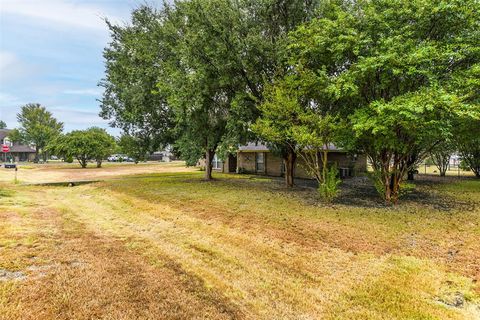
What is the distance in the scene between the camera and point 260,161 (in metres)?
26.4

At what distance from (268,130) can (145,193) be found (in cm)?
697

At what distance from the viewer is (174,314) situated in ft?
11.8

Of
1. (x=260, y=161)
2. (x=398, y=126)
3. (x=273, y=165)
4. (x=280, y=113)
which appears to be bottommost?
(x=273, y=165)

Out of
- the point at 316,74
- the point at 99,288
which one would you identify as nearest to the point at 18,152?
the point at 316,74

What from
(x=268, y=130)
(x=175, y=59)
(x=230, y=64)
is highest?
(x=175, y=59)

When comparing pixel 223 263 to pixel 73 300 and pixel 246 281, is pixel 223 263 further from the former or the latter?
pixel 73 300

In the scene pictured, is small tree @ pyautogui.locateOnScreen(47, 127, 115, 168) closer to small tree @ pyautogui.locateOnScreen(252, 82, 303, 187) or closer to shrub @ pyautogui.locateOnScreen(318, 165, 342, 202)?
small tree @ pyautogui.locateOnScreen(252, 82, 303, 187)

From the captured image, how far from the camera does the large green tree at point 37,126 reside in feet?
186

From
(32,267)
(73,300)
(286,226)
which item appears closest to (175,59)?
(286,226)

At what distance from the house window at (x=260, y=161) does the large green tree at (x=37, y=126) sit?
4616cm

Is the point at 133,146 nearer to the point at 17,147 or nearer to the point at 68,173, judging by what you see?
the point at 68,173

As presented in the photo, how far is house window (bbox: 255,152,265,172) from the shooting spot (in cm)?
2609

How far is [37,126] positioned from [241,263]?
64.7 m

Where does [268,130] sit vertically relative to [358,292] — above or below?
above
